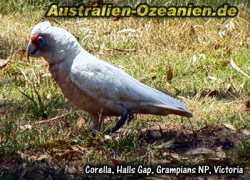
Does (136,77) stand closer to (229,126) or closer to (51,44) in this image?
(229,126)

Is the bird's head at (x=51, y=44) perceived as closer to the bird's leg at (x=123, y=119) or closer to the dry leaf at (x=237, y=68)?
the bird's leg at (x=123, y=119)

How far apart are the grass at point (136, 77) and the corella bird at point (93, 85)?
17cm

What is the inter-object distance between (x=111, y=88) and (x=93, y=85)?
10 centimetres

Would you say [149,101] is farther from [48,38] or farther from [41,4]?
[41,4]

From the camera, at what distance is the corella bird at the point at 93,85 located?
491 centimetres

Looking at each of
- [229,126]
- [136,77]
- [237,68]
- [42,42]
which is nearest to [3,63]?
[136,77]

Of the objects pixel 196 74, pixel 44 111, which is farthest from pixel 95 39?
pixel 44 111

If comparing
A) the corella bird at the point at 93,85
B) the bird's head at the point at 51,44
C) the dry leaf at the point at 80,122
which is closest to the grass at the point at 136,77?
the dry leaf at the point at 80,122

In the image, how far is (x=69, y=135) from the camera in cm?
A: 508

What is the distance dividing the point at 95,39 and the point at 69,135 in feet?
7.94

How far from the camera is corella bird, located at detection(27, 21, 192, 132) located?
4.91 m

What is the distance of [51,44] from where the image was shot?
495 cm

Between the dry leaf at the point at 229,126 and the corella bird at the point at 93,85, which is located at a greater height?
the corella bird at the point at 93,85

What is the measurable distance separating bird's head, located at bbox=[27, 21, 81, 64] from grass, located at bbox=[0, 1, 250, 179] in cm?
46
